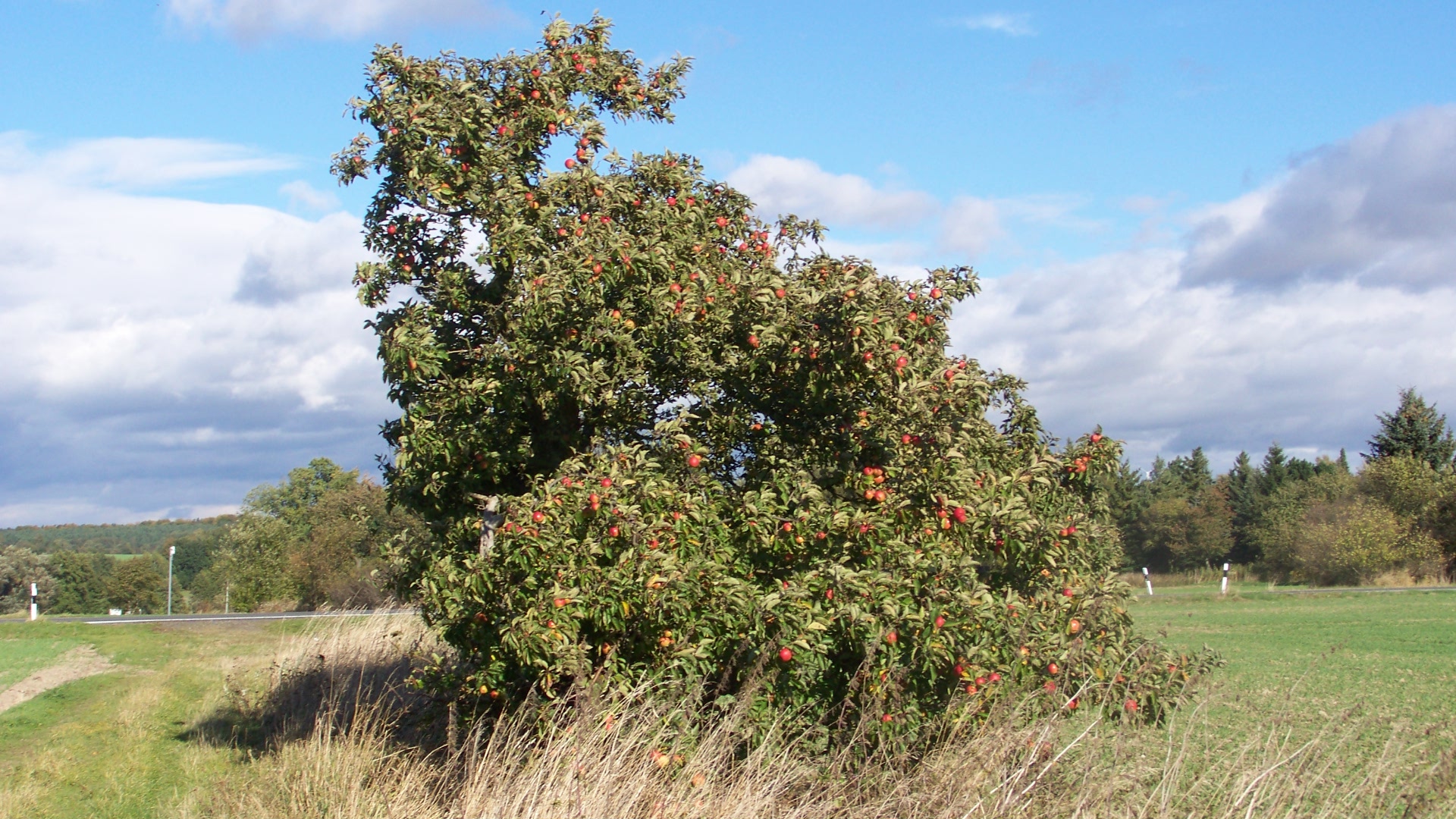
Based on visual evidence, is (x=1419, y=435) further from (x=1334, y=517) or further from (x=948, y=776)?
(x=948, y=776)

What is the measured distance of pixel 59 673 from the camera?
18.2 m

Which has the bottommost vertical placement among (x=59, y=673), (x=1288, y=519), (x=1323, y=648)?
(x=1323, y=648)

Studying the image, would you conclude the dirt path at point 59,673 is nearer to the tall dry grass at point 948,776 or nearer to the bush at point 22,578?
the tall dry grass at point 948,776

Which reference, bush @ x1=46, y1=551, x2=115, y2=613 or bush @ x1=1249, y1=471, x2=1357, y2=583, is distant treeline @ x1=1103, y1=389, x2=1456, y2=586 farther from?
bush @ x1=46, y1=551, x2=115, y2=613

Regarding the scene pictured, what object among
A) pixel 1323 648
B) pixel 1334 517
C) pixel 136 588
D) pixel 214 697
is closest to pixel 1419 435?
pixel 1334 517

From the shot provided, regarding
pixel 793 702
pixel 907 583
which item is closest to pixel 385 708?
pixel 793 702

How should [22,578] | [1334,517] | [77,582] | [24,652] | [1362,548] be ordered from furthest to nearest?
1. [77,582]
2. [22,578]
3. [1334,517]
4. [1362,548]
5. [24,652]

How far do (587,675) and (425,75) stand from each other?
4.69 m

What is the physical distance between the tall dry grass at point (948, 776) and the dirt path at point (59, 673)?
10.8 metres

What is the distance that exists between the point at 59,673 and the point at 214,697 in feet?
13.1

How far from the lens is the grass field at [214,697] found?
902 cm

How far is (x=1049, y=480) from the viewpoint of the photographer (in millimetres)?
7668

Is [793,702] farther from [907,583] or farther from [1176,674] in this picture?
[1176,674]

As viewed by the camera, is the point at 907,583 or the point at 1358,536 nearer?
the point at 907,583
